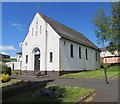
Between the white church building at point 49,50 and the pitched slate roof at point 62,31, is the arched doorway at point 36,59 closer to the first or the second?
the white church building at point 49,50

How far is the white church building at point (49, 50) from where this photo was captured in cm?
2130

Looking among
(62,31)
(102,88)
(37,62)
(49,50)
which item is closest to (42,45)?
(49,50)

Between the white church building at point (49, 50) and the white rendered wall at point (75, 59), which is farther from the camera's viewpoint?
the white rendered wall at point (75, 59)

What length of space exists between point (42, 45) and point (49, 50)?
1599 mm

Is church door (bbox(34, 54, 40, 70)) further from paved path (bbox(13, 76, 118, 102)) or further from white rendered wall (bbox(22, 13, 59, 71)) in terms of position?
paved path (bbox(13, 76, 118, 102))

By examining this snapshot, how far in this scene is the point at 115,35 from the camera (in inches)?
969

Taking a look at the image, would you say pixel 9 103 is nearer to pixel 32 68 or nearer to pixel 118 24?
pixel 32 68

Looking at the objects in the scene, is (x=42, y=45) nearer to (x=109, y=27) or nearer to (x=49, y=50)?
(x=49, y=50)

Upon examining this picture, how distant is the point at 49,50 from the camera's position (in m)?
22.1

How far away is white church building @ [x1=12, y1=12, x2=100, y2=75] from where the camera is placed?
69.9 ft

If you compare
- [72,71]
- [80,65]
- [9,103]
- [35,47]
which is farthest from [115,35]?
[9,103]

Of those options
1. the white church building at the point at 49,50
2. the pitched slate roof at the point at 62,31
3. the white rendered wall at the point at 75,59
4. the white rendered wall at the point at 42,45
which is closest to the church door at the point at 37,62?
the white church building at the point at 49,50

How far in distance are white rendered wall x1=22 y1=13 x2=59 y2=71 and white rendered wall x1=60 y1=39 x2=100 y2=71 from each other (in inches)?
41.2

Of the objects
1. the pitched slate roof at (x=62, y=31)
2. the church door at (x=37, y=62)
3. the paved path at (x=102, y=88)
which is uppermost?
the pitched slate roof at (x=62, y=31)
